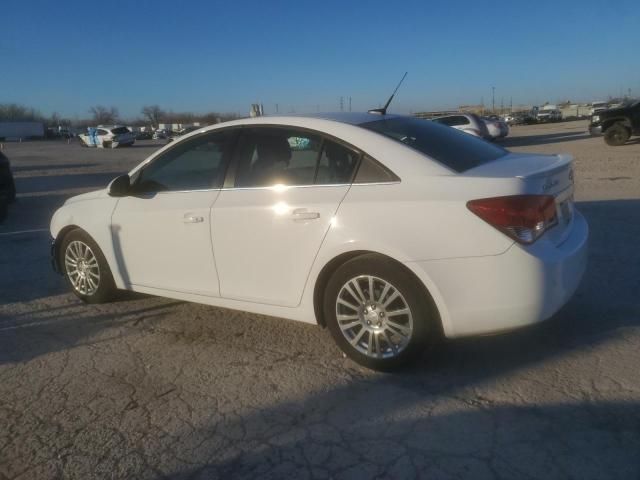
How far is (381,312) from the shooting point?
343 centimetres

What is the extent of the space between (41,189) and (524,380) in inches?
571

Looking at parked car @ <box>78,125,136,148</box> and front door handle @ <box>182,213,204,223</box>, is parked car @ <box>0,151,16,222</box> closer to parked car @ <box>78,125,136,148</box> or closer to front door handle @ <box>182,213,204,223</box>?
front door handle @ <box>182,213,204,223</box>

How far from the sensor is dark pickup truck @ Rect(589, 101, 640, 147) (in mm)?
19156

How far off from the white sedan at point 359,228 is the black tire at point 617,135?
18085 millimetres

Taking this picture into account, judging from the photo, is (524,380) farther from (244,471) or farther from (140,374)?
(140,374)

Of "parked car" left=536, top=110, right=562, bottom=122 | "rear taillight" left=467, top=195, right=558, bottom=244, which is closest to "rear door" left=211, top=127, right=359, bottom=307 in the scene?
"rear taillight" left=467, top=195, right=558, bottom=244

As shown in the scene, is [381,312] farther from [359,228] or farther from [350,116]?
[350,116]

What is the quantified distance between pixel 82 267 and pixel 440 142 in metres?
3.35

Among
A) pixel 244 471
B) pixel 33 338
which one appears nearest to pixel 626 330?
pixel 244 471

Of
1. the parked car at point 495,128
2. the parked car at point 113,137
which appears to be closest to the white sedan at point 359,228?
the parked car at point 495,128

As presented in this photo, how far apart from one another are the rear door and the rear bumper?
744 mm

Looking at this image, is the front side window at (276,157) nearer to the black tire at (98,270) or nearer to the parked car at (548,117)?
the black tire at (98,270)

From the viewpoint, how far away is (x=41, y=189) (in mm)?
14844

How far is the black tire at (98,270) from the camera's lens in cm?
491
